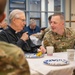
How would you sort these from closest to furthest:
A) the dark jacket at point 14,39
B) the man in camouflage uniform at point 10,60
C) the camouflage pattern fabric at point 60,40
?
the man in camouflage uniform at point 10,60 < the dark jacket at point 14,39 < the camouflage pattern fabric at point 60,40

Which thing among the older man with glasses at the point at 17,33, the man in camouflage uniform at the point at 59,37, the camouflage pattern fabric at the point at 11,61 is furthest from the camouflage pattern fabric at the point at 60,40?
the camouflage pattern fabric at the point at 11,61

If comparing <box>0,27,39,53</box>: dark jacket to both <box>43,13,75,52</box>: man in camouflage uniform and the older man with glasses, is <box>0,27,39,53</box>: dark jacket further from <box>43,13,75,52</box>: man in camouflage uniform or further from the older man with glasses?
<box>43,13,75,52</box>: man in camouflage uniform

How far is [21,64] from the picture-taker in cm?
57

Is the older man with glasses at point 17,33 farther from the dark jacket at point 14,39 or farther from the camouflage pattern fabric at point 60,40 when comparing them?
the camouflage pattern fabric at point 60,40

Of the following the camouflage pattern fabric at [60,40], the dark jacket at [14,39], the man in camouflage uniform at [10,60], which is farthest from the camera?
the camouflage pattern fabric at [60,40]

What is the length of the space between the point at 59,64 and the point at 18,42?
80 cm

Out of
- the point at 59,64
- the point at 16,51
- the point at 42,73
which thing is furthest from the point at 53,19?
the point at 16,51

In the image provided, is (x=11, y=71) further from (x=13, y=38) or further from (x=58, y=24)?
(x=58, y=24)

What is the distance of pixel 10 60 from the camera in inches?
21.6

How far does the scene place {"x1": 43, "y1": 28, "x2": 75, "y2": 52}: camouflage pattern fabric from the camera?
261 centimetres

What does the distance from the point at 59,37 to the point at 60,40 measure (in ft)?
0.16

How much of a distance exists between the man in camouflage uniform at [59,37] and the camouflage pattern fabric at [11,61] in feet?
6.68

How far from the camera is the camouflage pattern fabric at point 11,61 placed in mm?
541

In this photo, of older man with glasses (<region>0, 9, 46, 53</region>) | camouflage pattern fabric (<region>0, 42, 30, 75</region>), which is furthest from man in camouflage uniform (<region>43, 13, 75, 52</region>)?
camouflage pattern fabric (<region>0, 42, 30, 75</region>)
